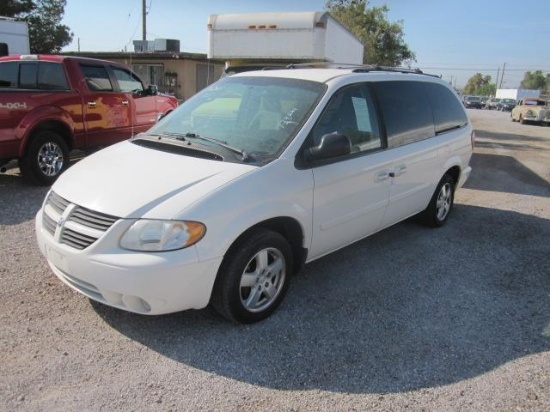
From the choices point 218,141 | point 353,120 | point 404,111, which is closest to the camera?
point 218,141

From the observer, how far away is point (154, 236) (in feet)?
9.66

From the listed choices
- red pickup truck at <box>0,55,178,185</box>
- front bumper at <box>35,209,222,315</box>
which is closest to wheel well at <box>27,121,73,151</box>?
red pickup truck at <box>0,55,178,185</box>

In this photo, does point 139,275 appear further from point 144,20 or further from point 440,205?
point 144,20

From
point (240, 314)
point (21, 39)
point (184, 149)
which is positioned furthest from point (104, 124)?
point (21, 39)

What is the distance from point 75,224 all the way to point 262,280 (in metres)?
1.31

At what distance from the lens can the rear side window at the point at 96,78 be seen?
803 cm

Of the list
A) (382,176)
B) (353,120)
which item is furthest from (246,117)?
(382,176)

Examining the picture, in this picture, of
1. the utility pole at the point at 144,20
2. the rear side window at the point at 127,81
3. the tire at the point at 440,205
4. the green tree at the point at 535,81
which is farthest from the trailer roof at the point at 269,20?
the green tree at the point at 535,81

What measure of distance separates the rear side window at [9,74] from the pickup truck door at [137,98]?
160 cm

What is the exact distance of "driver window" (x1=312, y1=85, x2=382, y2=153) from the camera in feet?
12.7

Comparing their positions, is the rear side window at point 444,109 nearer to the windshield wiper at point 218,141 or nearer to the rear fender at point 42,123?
the windshield wiper at point 218,141

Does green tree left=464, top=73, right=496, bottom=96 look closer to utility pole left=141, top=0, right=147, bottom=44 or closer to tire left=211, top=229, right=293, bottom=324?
utility pole left=141, top=0, right=147, bottom=44

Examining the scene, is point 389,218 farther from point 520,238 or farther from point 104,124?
point 104,124

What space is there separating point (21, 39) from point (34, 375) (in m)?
15.6
